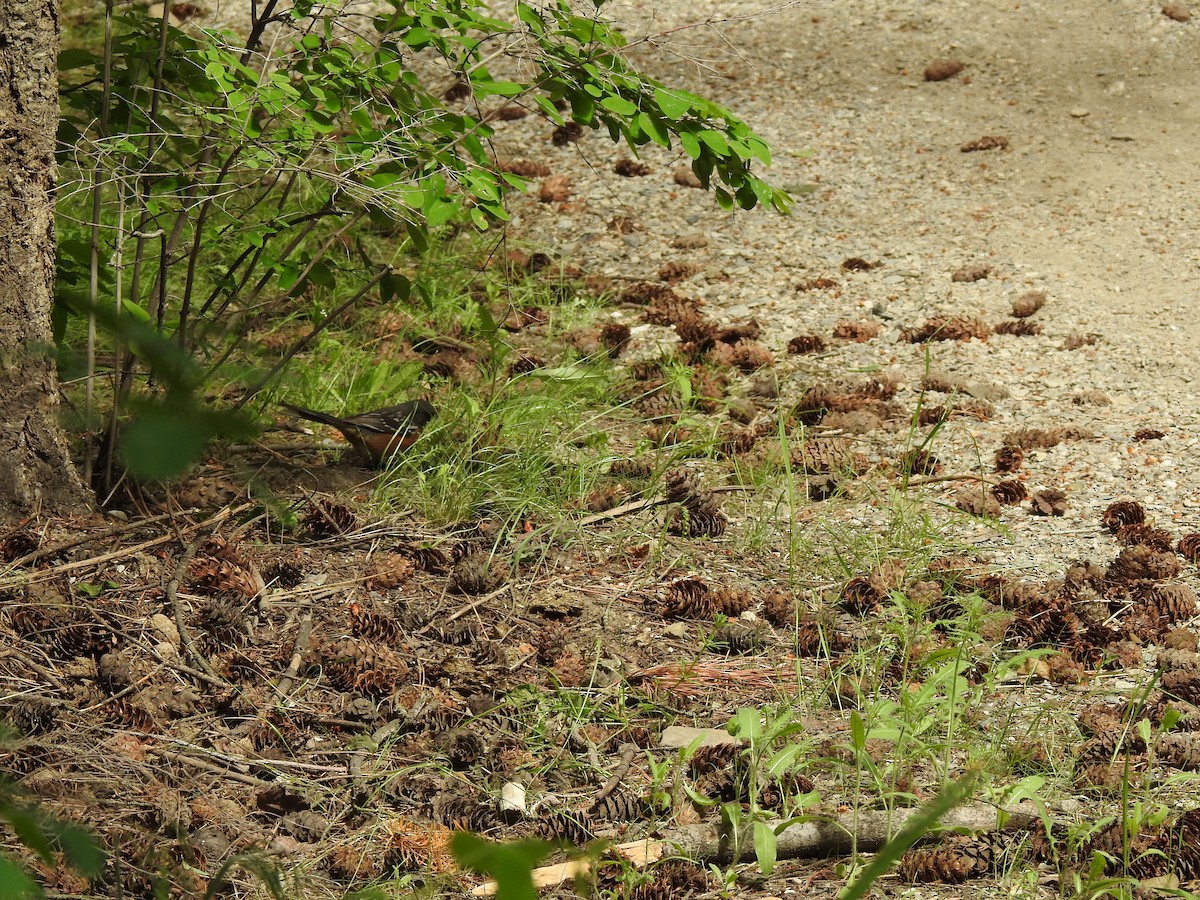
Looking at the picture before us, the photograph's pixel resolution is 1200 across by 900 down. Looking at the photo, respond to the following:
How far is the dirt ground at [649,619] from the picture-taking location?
8.23 feet

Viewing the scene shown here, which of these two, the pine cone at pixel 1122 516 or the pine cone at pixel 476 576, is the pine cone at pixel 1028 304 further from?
the pine cone at pixel 476 576

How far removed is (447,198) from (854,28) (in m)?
6.12

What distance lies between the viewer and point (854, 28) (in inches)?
331

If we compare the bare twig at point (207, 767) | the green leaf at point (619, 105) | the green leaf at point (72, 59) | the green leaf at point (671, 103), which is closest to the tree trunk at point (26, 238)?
the green leaf at point (72, 59)

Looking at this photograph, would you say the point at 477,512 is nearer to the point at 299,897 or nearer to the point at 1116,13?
the point at 299,897

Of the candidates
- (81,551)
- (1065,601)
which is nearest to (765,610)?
(1065,601)

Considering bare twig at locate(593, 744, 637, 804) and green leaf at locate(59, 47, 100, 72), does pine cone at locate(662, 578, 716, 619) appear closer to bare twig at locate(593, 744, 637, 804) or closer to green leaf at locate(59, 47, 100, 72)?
bare twig at locate(593, 744, 637, 804)

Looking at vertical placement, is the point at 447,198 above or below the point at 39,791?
above

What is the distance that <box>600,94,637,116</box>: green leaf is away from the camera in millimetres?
3064

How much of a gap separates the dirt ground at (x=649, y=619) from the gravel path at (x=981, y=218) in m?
0.03

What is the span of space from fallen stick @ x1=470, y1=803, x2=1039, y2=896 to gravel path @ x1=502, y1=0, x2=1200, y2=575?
130cm

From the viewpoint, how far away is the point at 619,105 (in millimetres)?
3076

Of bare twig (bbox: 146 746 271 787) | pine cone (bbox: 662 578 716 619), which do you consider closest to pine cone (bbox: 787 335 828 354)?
pine cone (bbox: 662 578 716 619)

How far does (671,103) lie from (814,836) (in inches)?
72.5
